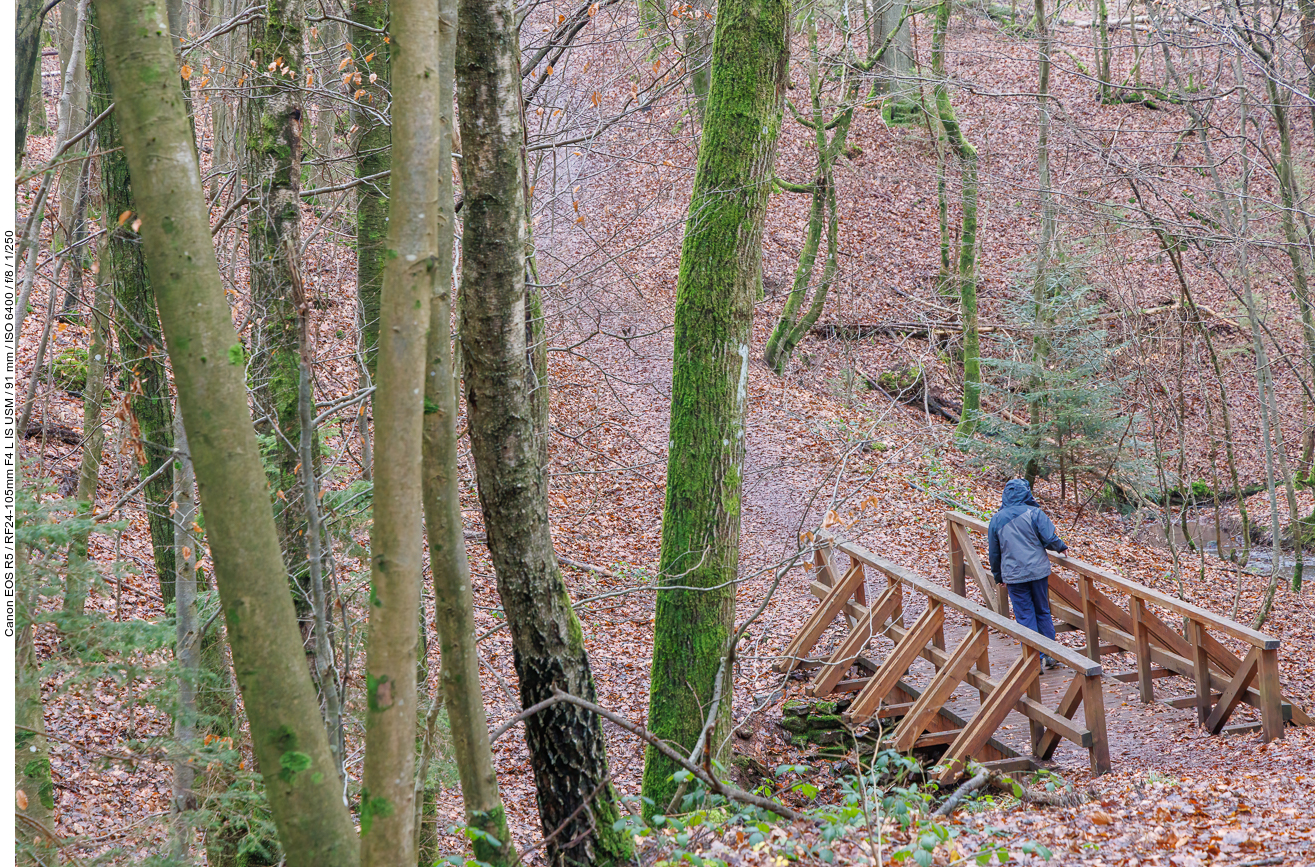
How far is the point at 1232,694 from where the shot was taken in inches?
264

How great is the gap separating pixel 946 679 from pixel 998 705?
491 millimetres

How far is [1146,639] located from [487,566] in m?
6.88

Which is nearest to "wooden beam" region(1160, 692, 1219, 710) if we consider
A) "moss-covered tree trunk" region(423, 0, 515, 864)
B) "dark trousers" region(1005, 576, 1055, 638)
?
"dark trousers" region(1005, 576, 1055, 638)

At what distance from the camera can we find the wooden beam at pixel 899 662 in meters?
7.24

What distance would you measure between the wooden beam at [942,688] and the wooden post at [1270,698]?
1.89 metres

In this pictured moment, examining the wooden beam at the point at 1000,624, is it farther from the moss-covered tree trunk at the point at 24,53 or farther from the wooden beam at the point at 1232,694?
the moss-covered tree trunk at the point at 24,53

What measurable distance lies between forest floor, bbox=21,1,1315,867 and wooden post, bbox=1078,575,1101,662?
0.83 m

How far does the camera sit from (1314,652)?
365 inches

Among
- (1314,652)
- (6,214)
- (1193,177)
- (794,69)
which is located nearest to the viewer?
(6,214)

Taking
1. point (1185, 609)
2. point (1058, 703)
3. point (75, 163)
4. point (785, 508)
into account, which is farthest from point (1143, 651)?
point (75, 163)

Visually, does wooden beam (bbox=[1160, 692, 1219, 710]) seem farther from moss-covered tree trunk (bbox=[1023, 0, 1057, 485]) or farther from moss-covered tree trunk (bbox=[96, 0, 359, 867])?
moss-covered tree trunk (bbox=[96, 0, 359, 867])

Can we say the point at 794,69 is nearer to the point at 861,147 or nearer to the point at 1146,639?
the point at 861,147

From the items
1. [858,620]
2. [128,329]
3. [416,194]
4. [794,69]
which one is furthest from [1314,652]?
[794,69]

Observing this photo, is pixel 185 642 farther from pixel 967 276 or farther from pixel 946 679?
pixel 967 276
